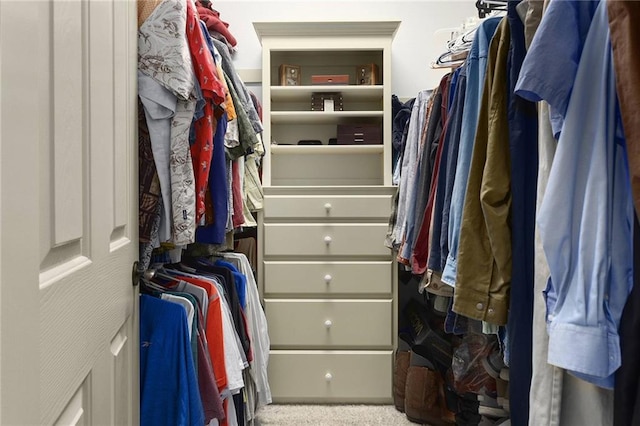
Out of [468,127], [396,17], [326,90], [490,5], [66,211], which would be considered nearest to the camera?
[66,211]

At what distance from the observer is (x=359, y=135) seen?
260 cm

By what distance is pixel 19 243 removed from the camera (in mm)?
446

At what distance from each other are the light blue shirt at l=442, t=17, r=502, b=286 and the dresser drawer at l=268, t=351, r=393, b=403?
4.55 feet

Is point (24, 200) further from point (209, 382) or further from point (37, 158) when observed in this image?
point (209, 382)

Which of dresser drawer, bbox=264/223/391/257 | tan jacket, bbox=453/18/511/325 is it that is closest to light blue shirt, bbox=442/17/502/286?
tan jacket, bbox=453/18/511/325

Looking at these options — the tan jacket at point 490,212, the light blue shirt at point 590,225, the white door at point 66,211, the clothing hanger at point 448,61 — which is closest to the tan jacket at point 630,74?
the light blue shirt at point 590,225

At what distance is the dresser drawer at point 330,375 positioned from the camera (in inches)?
94.5

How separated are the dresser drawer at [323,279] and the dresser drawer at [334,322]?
2.3 inches

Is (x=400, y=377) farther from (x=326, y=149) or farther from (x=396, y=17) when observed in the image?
(x=396, y=17)

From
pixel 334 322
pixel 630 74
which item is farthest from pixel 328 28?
pixel 630 74

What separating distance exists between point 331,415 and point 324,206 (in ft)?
3.47

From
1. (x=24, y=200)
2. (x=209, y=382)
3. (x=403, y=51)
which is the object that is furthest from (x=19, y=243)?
(x=403, y=51)

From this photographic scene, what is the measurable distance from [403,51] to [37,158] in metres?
2.66

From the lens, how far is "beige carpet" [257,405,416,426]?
2.23m
